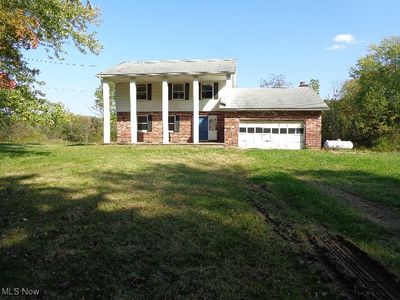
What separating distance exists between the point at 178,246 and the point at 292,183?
6703 millimetres

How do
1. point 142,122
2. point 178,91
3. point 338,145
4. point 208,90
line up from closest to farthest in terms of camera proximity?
point 338,145 → point 208,90 → point 178,91 → point 142,122

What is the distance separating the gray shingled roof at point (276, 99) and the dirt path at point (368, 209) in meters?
16.2

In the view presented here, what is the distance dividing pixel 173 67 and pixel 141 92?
3.48m

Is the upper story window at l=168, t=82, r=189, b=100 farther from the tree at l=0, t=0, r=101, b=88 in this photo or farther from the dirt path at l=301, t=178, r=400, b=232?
the dirt path at l=301, t=178, r=400, b=232

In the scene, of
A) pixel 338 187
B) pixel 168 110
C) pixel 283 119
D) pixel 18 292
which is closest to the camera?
pixel 18 292

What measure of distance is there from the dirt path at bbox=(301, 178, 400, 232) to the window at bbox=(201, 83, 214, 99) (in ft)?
65.9

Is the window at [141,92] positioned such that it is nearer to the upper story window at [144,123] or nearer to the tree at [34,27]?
the upper story window at [144,123]

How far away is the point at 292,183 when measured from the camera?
39.4 ft

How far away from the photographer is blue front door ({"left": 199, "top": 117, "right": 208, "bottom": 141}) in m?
31.0

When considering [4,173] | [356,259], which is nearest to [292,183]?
[356,259]

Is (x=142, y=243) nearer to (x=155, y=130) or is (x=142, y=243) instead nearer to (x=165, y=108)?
(x=165, y=108)

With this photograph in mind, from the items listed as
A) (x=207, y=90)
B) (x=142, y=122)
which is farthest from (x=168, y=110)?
(x=207, y=90)

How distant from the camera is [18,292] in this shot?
4500 millimetres

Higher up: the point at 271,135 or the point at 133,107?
the point at 133,107
